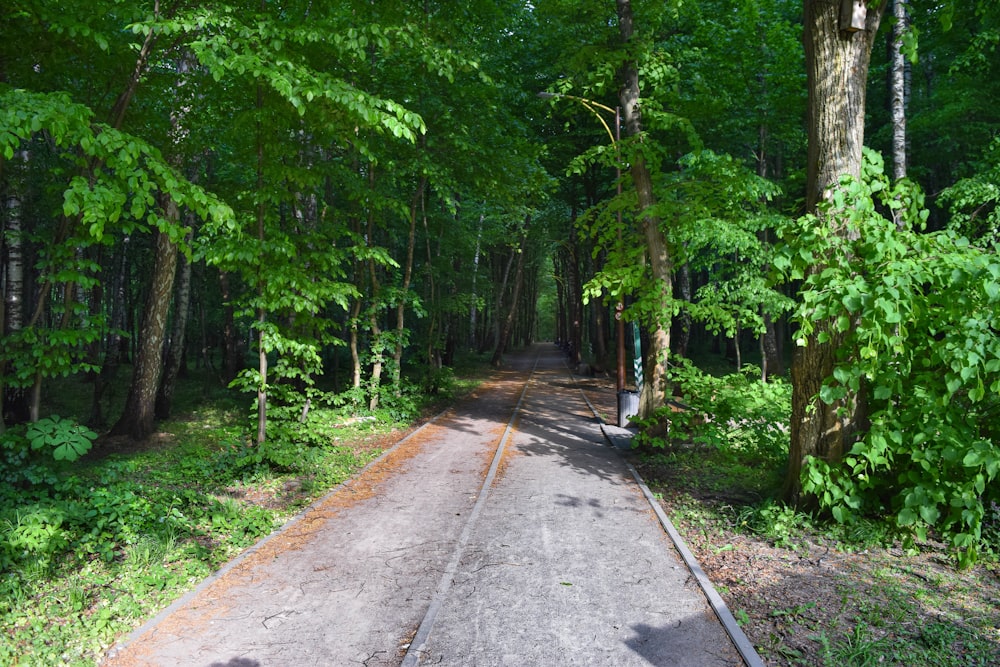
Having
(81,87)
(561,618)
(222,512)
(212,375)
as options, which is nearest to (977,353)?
(561,618)

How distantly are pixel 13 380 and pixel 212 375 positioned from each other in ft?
66.6

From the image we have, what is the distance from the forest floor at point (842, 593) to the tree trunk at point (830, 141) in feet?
2.86

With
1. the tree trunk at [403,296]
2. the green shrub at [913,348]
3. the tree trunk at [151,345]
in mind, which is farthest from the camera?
the tree trunk at [403,296]

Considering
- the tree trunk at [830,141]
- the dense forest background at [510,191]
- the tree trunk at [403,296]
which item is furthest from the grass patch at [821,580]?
the tree trunk at [403,296]

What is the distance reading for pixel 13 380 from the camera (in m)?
5.79

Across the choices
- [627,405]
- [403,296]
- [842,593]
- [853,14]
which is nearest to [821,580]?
[842,593]

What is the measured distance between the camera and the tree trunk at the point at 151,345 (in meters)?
10.5

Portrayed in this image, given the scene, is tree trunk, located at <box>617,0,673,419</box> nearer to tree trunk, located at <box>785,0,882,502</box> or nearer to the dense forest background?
the dense forest background

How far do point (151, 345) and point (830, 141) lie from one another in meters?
11.6

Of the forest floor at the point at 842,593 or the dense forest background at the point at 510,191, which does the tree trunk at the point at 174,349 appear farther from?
the forest floor at the point at 842,593

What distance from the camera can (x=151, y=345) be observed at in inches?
421

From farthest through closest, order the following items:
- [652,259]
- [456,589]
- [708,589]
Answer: [652,259]
[456,589]
[708,589]

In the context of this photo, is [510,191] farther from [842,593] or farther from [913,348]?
[842,593]

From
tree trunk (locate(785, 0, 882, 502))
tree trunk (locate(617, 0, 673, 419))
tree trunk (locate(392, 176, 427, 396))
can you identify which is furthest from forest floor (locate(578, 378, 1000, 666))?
tree trunk (locate(392, 176, 427, 396))
